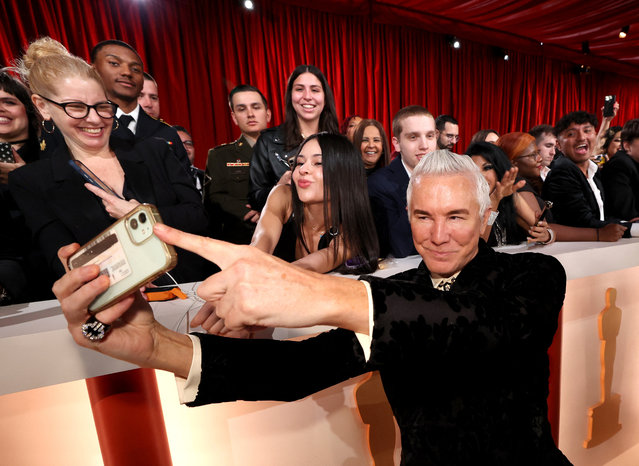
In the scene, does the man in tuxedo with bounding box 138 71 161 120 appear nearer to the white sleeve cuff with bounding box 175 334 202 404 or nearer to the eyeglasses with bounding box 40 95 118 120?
the eyeglasses with bounding box 40 95 118 120

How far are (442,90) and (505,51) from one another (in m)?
1.97

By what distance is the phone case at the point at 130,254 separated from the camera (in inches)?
21.4

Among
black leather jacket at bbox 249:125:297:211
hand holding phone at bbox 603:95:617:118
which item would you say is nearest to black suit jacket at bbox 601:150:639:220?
hand holding phone at bbox 603:95:617:118

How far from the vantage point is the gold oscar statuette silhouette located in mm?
1981

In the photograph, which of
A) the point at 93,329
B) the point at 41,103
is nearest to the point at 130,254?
the point at 93,329

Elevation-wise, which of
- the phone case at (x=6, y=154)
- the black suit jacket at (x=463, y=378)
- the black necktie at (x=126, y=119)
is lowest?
the black suit jacket at (x=463, y=378)

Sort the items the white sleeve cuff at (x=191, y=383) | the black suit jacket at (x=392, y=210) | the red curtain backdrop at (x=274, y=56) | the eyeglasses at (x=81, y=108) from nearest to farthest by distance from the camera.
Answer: the white sleeve cuff at (x=191, y=383) < the eyeglasses at (x=81, y=108) < the black suit jacket at (x=392, y=210) < the red curtain backdrop at (x=274, y=56)

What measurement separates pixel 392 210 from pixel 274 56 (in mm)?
5106

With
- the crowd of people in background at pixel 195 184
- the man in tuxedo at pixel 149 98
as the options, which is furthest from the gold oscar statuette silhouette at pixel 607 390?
the man in tuxedo at pixel 149 98

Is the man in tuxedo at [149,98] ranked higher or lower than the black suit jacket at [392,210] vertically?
higher

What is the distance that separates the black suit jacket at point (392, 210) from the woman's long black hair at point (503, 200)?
1.50ft

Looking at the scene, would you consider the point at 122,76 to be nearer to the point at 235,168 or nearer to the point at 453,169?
the point at 235,168

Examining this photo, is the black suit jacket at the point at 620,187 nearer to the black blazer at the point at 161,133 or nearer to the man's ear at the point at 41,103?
the black blazer at the point at 161,133

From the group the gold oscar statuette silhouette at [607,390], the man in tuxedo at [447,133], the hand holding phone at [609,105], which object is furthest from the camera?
the man in tuxedo at [447,133]
